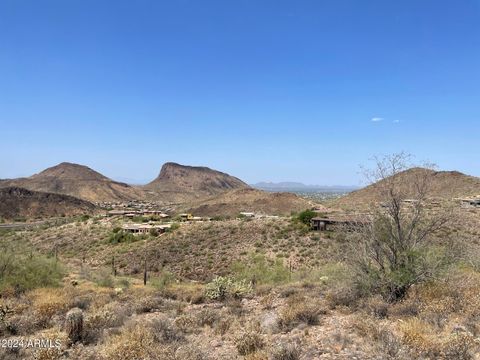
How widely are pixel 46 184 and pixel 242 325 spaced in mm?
159966

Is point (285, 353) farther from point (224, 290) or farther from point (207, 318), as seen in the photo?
point (224, 290)

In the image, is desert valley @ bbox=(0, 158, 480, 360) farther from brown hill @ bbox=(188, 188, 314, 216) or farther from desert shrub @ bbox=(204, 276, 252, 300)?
brown hill @ bbox=(188, 188, 314, 216)

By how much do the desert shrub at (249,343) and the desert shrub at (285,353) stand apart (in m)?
0.54

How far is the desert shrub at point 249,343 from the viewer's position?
25.2 ft

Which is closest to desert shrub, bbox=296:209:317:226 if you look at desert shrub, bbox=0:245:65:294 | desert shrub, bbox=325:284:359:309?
desert shrub, bbox=0:245:65:294

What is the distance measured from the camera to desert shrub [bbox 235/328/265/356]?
7680 millimetres

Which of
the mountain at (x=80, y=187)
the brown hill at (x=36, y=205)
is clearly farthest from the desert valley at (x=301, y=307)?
the mountain at (x=80, y=187)

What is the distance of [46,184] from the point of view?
149000 millimetres

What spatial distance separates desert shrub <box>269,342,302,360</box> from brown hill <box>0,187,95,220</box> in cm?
8796

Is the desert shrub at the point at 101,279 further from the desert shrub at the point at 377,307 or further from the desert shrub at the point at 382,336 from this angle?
the desert shrub at the point at 382,336

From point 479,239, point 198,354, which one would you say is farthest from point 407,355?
point 479,239

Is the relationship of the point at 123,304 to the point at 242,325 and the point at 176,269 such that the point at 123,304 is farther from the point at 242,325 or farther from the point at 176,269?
the point at 176,269

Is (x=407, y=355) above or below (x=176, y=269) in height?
above

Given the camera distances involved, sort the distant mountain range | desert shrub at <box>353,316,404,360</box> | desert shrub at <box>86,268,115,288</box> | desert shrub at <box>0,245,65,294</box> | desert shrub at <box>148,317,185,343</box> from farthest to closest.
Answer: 1. the distant mountain range
2. desert shrub at <box>86,268,115,288</box>
3. desert shrub at <box>0,245,65,294</box>
4. desert shrub at <box>148,317,185,343</box>
5. desert shrub at <box>353,316,404,360</box>
